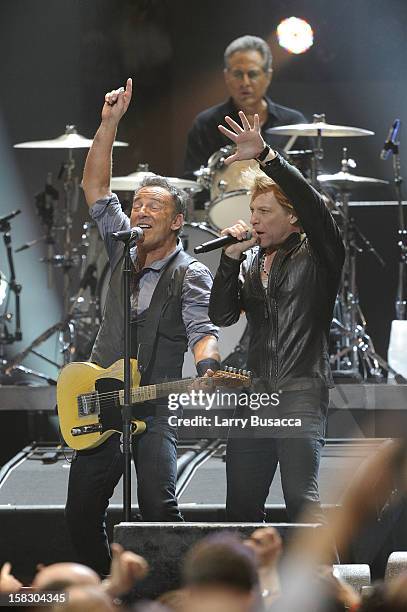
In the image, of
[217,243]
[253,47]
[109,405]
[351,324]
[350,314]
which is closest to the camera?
[217,243]

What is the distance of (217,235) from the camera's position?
837 centimetres

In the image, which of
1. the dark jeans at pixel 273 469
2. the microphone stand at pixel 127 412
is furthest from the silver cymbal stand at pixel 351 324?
the microphone stand at pixel 127 412

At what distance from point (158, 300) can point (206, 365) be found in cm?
46

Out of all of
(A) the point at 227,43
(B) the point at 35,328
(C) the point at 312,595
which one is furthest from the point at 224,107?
(C) the point at 312,595

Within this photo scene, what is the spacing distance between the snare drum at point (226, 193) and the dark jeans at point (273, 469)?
4.19 m

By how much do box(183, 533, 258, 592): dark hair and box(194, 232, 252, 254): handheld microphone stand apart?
1.84m

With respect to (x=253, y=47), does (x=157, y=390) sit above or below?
below

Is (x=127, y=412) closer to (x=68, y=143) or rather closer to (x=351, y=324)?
(x=351, y=324)

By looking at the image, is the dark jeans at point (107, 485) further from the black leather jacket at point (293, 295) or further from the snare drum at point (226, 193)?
the snare drum at point (226, 193)

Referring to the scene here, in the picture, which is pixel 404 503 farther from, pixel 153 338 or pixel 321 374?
pixel 153 338

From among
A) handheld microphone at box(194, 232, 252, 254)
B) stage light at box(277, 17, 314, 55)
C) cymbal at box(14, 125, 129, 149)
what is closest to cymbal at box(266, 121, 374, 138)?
cymbal at box(14, 125, 129, 149)

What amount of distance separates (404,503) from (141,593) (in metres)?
1.05

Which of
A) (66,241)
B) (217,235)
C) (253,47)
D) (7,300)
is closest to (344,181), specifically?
(253,47)

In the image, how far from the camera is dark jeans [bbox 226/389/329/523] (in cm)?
439
